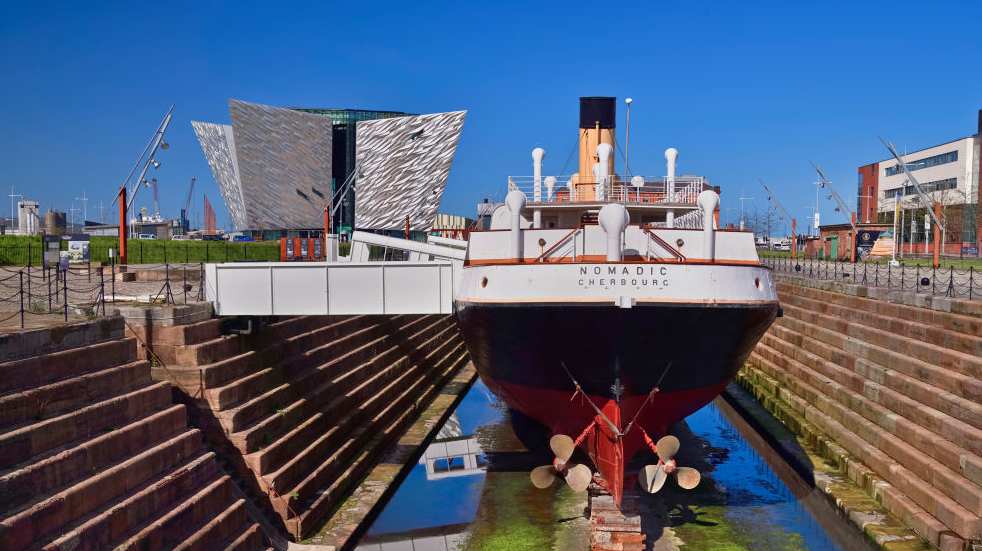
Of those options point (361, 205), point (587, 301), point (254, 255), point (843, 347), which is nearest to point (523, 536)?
point (587, 301)

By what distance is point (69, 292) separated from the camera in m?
21.0

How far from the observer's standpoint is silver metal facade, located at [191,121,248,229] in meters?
90.6

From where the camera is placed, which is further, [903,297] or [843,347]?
[843,347]

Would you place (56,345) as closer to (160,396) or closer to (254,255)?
(160,396)

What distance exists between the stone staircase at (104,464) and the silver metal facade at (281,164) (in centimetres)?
7286

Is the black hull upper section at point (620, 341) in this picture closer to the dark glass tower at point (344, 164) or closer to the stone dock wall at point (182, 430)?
the stone dock wall at point (182, 430)

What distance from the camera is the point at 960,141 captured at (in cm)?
7544

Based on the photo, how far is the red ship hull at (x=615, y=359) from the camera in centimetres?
1447

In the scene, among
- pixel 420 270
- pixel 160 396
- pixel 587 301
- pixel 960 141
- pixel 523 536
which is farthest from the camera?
pixel 960 141

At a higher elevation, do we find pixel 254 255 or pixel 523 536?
pixel 254 255

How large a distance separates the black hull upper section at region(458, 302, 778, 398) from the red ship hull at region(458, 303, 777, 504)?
0.02 m

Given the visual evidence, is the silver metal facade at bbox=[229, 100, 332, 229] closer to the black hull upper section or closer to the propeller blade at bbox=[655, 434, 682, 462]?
the black hull upper section

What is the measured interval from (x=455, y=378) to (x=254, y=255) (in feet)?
72.9

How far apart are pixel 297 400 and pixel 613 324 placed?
26.3ft
